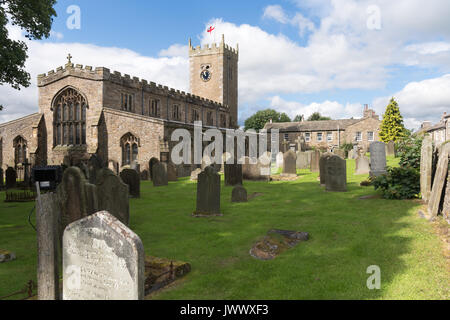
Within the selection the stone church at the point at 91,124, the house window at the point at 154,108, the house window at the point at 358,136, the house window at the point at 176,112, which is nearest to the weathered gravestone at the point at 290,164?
the stone church at the point at 91,124

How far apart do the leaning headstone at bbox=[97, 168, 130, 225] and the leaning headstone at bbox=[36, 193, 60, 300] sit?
3.43 metres

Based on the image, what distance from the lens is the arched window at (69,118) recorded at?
86.6 feet

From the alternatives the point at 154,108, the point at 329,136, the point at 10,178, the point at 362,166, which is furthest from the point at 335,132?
the point at 10,178

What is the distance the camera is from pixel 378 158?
13914 millimetres

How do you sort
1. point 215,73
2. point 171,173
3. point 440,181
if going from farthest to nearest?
point 215,73 < point 171,173 < point 440,181

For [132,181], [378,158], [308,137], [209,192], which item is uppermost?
[308,137]

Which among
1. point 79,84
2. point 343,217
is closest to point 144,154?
point 79,84

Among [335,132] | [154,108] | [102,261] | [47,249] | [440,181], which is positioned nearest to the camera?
[102,261]

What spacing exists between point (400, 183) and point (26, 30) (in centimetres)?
1608

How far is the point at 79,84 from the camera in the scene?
25953 mm

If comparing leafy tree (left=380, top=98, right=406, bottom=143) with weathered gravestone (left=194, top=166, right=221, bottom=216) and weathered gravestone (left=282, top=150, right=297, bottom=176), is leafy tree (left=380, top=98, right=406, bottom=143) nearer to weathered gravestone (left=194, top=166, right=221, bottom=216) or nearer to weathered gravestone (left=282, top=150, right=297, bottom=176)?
weathered gravestone (left=282, top=150, right=297, bottom=176)

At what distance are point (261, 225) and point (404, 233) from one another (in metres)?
3.17

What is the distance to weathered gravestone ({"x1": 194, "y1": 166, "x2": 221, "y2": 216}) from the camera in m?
9.33

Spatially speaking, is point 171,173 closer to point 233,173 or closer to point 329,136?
point 233,173
